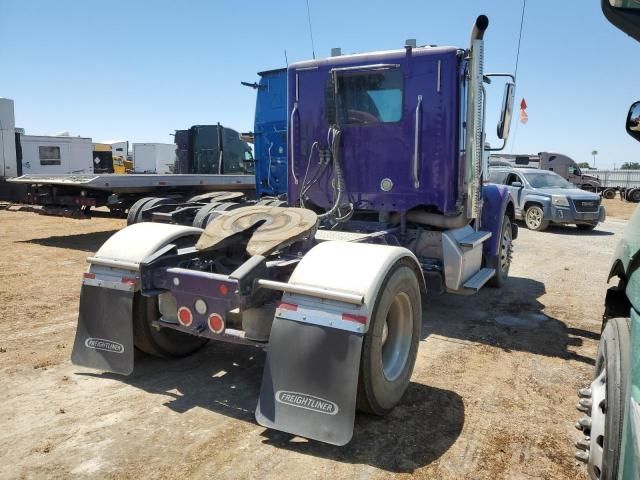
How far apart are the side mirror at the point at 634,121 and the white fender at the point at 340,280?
1.56m

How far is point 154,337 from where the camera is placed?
4207 millimetres

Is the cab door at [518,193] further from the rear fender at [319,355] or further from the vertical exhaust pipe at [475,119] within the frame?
the rear fender at [319,355]

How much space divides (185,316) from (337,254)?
1.21m

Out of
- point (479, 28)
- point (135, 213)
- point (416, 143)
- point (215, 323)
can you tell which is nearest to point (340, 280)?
point (215, 323)

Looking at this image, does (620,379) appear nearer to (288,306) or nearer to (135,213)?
(288,306)

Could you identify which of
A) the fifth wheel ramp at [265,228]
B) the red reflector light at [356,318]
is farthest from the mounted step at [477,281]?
the red reflector light at [356,318]

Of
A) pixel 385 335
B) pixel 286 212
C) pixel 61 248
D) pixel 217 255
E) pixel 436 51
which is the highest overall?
pixel 436 51

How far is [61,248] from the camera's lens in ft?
35.0

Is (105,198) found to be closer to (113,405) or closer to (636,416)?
(113,405)

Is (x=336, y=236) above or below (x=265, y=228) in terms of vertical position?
below

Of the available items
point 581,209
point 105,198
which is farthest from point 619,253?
point 581,209

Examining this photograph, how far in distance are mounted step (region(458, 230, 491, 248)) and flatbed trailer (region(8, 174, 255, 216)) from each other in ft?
22.7

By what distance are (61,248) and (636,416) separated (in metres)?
11.0

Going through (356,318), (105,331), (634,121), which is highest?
(634,121)
